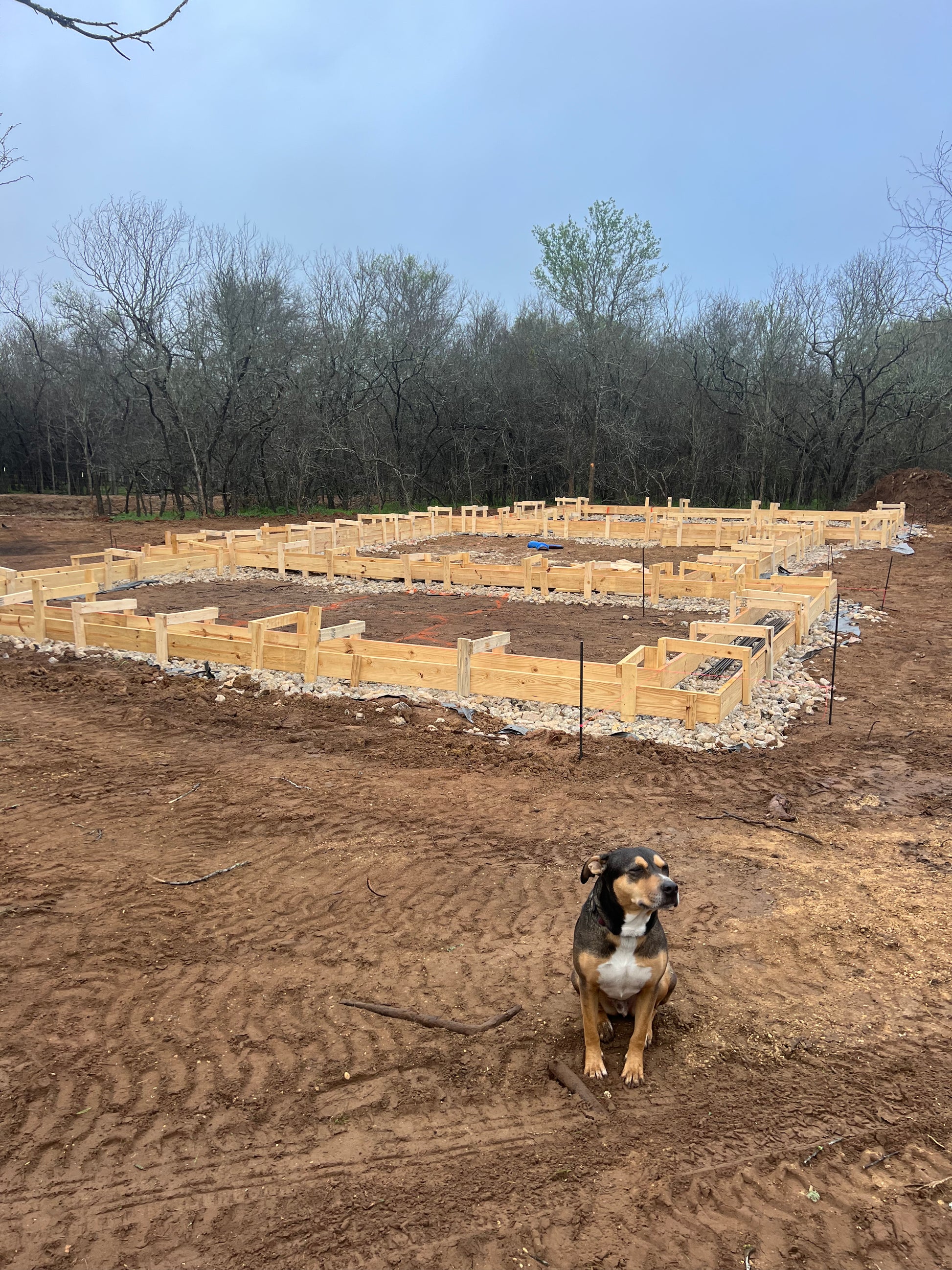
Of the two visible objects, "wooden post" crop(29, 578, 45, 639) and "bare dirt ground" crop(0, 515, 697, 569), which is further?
"bare dirt ground" crop(0, 515, 697, 569)

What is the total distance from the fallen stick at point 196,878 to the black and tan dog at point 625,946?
2.38 meters

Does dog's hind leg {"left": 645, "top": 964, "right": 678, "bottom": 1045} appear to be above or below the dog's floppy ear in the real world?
below

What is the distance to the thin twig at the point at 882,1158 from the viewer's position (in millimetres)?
2516

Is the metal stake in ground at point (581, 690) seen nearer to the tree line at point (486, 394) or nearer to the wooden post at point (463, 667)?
the wooden post at point (463, 667)

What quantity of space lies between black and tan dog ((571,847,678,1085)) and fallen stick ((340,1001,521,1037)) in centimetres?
40

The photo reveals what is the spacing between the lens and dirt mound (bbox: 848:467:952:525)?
23.1m

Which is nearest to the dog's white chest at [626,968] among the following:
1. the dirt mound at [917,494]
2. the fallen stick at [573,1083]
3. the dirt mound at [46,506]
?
the fallen stick at [573,1083]

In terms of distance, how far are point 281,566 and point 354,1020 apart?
1311cm

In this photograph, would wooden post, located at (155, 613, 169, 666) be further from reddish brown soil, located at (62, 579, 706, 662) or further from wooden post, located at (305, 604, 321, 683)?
reddish brown soil, located at (62, 579, 706, 662)

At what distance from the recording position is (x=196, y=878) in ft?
14.6

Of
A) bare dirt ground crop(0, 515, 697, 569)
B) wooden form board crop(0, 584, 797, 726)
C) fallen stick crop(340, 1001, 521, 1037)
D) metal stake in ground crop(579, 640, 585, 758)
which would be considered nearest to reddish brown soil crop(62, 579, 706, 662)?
wooden form board crop(0, 584, 797, 726)

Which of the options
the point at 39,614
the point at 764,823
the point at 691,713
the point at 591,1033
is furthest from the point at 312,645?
the point at 591,1033

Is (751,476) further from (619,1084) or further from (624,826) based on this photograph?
(619,1084)

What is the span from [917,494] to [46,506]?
29.2 meters
